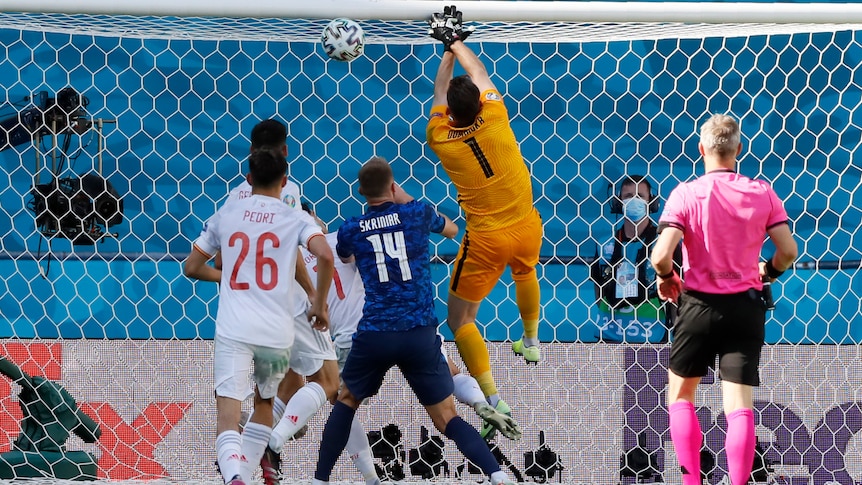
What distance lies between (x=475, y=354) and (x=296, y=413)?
84 cm

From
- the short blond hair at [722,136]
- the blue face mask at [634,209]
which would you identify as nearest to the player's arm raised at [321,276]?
the short blond hair at [722,136]

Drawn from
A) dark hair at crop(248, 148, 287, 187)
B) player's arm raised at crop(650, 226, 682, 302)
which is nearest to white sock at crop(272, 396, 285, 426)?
dark hair at crop(248, 148, 287, 187)

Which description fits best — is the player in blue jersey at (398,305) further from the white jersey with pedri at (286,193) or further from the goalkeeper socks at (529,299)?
the goalkeeper socks at (529,299)

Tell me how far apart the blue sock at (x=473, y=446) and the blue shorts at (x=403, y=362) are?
13cm

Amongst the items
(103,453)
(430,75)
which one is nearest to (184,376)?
(103,453)

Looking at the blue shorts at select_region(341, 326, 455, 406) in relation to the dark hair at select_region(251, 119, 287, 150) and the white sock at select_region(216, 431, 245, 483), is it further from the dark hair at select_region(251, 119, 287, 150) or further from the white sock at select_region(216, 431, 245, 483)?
the dark hair at select_region(251, 119, 287, 150)

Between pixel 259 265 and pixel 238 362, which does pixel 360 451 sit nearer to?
pixel 238 362

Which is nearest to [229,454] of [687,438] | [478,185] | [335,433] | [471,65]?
[335,433]

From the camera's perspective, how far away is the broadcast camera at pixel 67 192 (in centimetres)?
586

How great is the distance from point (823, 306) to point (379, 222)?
3434 millimetres

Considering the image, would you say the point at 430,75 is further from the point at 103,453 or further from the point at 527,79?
the point at 103,453

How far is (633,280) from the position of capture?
587 centimetres

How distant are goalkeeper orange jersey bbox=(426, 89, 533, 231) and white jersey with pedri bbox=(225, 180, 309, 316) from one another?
61 cm

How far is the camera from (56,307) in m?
6.21
